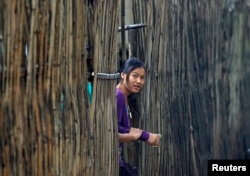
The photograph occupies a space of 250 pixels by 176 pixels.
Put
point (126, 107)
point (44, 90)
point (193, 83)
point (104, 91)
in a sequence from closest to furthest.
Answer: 1. point (44, 90)
2. point (104, 91)
3. point (126, 107)
4. point (193, 83)

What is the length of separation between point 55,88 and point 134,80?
3.90 feet

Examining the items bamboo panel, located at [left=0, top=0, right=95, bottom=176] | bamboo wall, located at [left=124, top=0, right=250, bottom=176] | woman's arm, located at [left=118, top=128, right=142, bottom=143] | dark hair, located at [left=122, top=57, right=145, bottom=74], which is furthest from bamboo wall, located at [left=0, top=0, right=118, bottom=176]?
bamboo wall, located at [left=124, top=0, right=250, bottom=176]

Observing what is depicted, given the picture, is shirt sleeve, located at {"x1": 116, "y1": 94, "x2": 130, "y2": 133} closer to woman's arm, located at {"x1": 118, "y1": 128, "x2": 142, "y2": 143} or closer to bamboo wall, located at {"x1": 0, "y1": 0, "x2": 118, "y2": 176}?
woman's arm, located at {"x1": 118, "y1": 128, "x2": 142, "y2": 143}

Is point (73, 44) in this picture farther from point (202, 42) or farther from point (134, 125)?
point (202, 42)

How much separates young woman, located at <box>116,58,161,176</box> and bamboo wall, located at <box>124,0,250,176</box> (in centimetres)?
43

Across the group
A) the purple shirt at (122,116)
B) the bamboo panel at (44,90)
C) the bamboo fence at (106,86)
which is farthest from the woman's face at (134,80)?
the bamboo panel at (44,90)

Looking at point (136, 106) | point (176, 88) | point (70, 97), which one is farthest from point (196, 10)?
point (70, 97)

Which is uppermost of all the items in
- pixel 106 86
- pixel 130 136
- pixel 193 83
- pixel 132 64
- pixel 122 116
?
pixel 132 64

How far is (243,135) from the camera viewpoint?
20.4ft

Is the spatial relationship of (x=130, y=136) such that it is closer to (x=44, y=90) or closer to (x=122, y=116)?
(x=122, y=116)

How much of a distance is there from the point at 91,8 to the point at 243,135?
3.45 metres

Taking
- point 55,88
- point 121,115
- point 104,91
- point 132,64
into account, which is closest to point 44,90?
point 55,88

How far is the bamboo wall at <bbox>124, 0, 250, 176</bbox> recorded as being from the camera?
450cm

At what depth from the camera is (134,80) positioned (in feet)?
13.1
